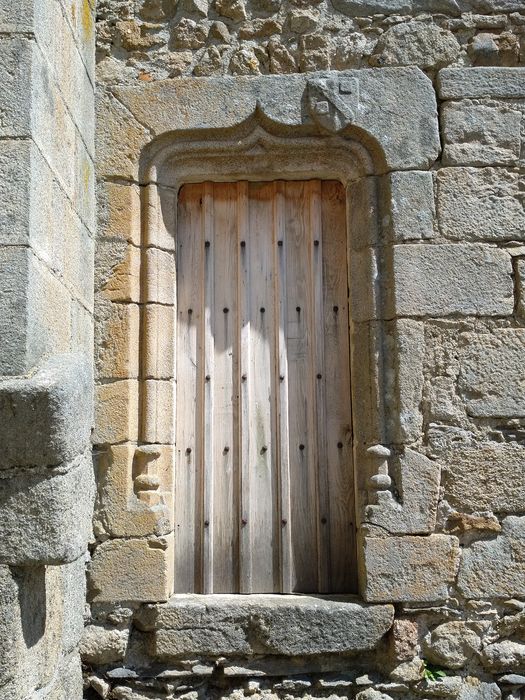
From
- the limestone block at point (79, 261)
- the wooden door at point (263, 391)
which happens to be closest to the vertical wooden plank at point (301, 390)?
the wooden door at point (263, 391)

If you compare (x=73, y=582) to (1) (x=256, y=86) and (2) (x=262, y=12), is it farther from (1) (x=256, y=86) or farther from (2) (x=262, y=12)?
(2) (x=262, y=12)

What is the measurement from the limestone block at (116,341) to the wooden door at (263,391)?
0.28 meters

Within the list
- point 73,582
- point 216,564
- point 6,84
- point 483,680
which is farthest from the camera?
point 216,564

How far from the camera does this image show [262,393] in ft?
11.4

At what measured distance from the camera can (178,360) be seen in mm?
3498

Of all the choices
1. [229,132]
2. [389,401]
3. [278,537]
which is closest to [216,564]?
[278,537]

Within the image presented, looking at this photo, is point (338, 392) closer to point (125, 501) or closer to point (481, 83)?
point (125, 501)

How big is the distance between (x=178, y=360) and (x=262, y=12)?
1771mm

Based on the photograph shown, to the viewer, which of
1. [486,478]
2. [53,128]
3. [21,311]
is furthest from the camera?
[486,478]

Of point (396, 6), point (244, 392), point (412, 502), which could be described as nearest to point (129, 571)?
point (244, 392)

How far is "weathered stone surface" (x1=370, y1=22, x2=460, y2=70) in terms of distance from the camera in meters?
3.42

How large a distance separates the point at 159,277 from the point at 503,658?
231cm

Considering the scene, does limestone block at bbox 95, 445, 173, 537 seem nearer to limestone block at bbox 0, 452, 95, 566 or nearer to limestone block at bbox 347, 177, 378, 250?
limestone block at bbox 0, 452, 95, 566

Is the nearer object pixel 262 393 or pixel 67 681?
pixel 67 681
